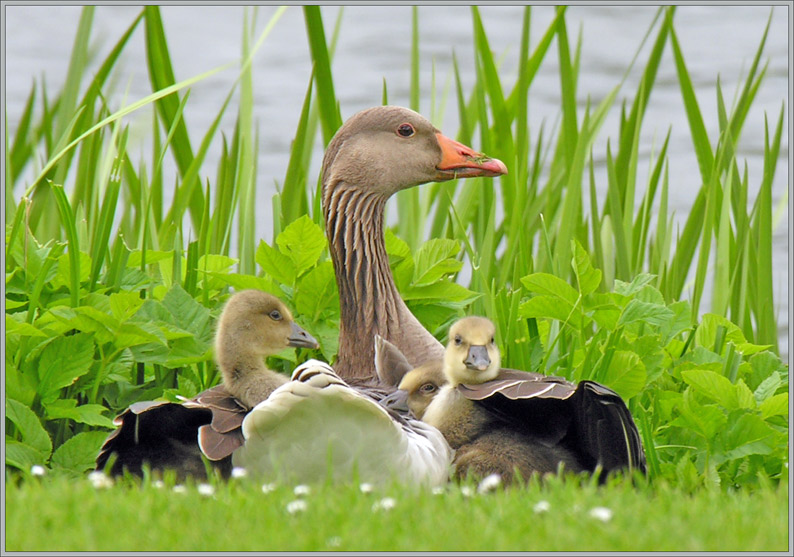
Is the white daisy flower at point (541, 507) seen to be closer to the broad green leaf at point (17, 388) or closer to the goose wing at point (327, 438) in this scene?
the goose wing at point (327, 438)

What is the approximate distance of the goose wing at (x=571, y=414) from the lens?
150 inches

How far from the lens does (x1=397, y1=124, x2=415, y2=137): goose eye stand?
514 cm

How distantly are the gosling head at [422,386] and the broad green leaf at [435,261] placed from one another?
956mm

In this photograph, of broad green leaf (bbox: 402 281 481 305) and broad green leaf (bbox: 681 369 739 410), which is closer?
broad green leaf (bbox: 681 369 739 410)

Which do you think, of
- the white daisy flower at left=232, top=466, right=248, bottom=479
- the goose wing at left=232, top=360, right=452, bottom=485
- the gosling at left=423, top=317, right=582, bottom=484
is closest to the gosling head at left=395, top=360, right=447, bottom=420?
the gosling at left=423, top=317, right=582, bottom=484

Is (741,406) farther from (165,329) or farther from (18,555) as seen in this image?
(18,555)

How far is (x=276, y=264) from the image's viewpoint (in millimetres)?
5141

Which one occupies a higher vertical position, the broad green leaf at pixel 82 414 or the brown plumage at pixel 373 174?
the brown plumage at pixel 373 174

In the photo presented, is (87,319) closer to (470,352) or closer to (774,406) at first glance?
(470,352)

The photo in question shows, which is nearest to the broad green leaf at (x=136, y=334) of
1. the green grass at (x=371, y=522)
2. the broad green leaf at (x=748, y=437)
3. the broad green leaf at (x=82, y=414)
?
the broad green leaf at (x=82, y=414)

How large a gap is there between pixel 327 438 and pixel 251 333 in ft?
2.60

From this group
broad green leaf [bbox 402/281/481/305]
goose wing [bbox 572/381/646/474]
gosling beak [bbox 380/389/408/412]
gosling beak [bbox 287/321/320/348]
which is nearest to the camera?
goose wing [bbox 572/381/646/474]

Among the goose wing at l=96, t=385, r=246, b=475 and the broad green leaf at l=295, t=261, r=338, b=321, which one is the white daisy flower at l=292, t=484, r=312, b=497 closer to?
the goose wing at l=96, t=385, r=246, b=475

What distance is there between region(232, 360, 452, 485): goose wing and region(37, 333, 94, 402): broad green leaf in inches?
42.9
